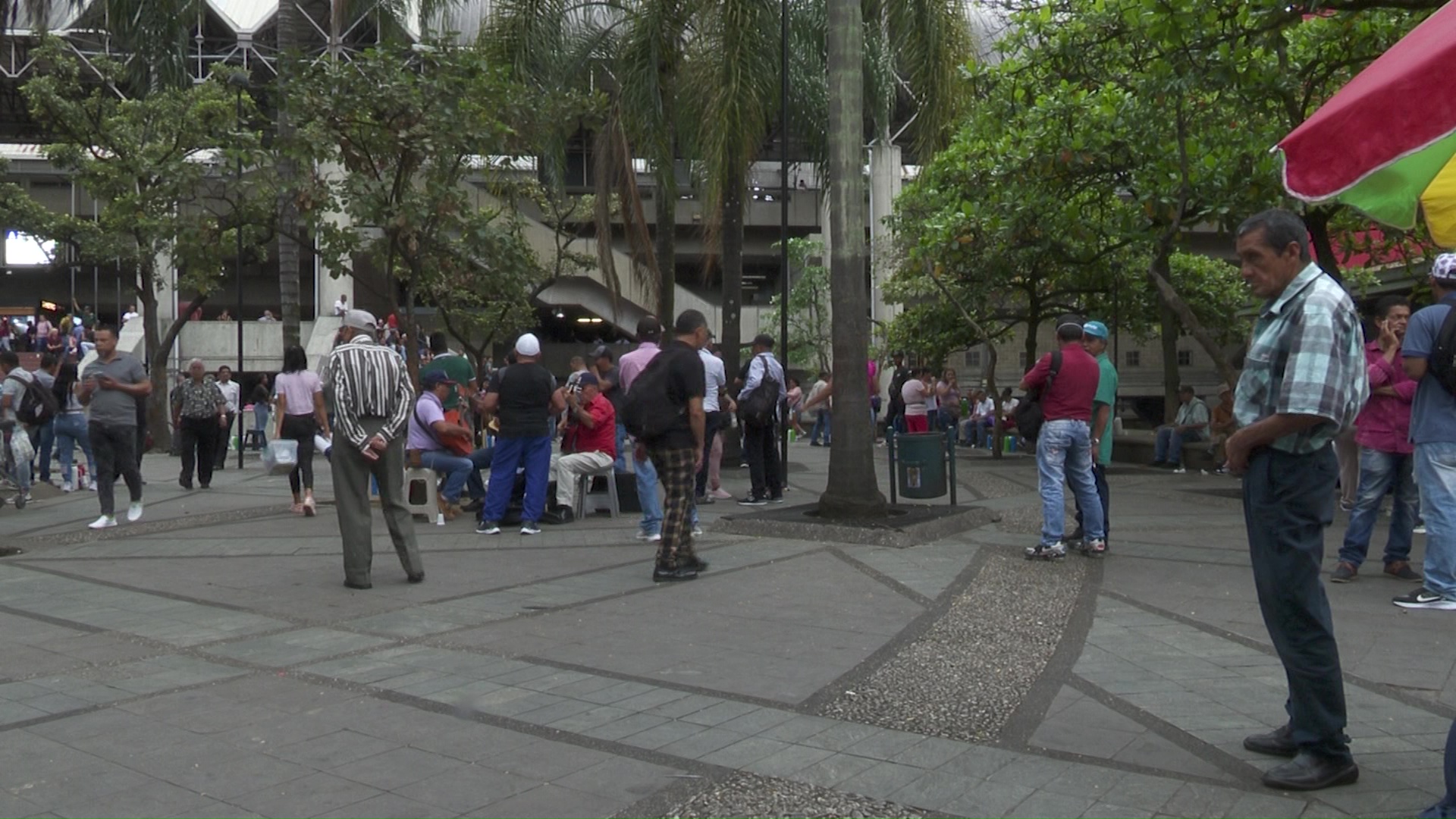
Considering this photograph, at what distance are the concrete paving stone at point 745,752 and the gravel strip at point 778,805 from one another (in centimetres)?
19

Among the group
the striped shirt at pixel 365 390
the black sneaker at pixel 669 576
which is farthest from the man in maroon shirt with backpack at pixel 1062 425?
the striped shirt at pixel 365 390

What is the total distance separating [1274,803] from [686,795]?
6.33 feet

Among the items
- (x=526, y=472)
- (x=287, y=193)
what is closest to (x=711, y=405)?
(x=526, y=472)

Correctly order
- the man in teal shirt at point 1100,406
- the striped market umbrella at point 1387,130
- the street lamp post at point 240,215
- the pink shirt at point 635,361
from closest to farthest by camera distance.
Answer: the striped market umbrella at point 1387,130 → the man in teal shirt at point 1100,406 → the pink shirt at point 635,361 → the street lamp post at point 240,215

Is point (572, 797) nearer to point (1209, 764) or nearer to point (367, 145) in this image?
point (1209, 764)

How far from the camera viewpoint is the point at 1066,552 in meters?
9.62

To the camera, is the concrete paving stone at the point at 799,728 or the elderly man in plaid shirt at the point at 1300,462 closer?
the elderly man in plaid shirt at the point at 1300,462

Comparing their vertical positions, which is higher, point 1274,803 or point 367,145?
point 367,145

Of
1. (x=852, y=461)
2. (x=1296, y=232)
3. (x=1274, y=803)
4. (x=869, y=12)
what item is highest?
(x=869, y=12)

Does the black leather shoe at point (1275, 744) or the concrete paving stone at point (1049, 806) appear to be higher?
the black leather shoe at point (1275, 744)

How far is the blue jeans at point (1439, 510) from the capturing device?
7223 mm

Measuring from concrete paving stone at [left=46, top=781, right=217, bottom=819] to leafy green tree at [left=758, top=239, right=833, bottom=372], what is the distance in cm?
3313

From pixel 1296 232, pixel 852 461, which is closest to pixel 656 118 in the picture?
pixel 852 461

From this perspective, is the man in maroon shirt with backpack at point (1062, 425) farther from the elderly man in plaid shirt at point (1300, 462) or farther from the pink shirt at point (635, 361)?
the elderly man in plaid shirt at point (1300, 462)
